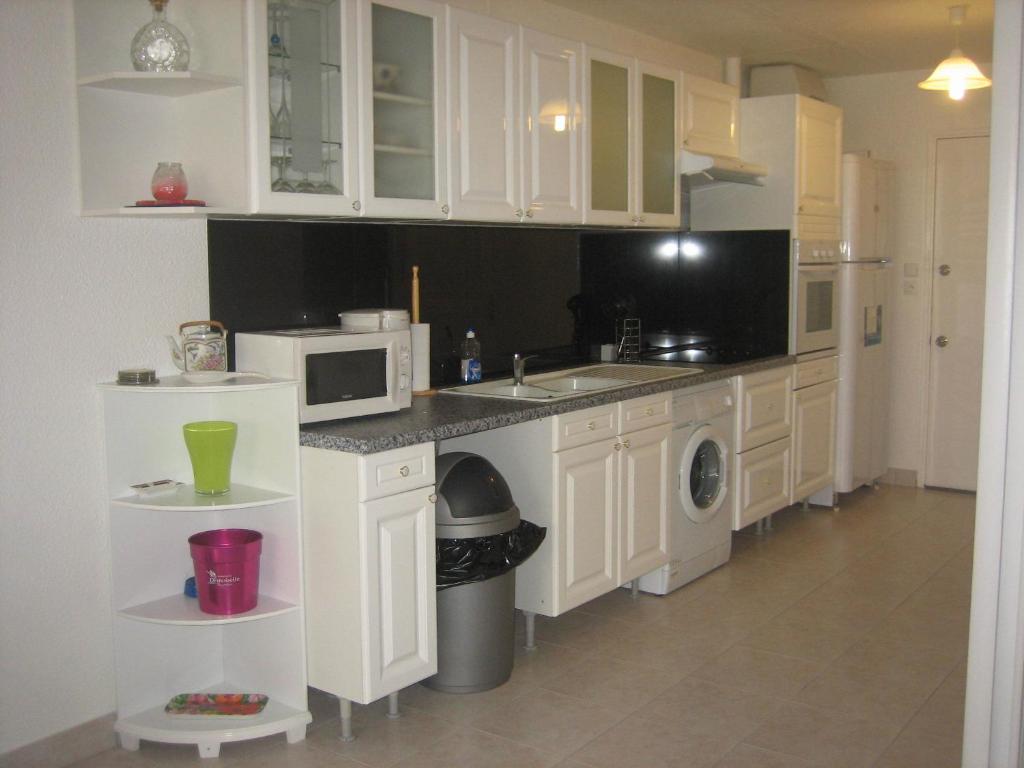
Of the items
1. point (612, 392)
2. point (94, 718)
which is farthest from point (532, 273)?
point (94, 718)

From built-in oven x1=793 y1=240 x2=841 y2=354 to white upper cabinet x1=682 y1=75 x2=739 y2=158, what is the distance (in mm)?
611

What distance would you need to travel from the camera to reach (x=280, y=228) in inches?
124

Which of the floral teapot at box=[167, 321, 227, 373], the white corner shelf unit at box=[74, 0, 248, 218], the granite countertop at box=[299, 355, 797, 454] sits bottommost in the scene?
the granite countertop at box=[299, 355, 797, 454]

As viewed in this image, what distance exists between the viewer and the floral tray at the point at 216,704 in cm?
282

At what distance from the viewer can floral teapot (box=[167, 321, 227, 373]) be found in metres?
2.74

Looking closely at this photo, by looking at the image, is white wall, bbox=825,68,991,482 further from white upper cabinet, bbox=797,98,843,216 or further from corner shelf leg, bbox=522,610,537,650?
corner shelf leg, bbox=522,610,537,650

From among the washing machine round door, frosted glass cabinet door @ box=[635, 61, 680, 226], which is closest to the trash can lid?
the washing machine round door

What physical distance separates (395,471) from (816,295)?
311cm

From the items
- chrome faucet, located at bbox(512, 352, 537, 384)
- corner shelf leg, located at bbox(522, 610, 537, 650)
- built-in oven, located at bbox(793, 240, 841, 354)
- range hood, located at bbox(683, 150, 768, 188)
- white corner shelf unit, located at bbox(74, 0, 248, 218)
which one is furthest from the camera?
built-in oven, located at bbox(793, 240, 841, 354)

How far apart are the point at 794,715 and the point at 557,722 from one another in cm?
71

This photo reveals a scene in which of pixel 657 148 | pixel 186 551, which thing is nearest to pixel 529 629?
pixel 186 551

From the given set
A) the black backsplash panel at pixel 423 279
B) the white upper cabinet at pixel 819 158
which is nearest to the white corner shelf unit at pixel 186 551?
the black backsplash panel at pixel 423 279

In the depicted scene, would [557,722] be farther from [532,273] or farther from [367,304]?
[532,273]

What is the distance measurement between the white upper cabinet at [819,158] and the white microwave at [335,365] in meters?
2.72
